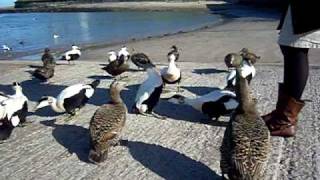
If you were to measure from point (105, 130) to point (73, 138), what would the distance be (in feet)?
2.99

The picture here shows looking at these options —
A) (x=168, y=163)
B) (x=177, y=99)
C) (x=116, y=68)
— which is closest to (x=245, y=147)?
(x=168, y=163)

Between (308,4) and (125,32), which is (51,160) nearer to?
(308,4)

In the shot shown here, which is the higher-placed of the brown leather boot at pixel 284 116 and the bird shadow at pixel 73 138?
the brown leather boot at pixel 284 116

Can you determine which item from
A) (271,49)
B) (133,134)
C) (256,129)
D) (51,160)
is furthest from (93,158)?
(271,49)

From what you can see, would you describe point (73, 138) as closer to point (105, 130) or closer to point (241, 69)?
point (105, 130)

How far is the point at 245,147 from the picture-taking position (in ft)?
12.7

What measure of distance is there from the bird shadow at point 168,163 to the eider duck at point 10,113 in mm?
1471

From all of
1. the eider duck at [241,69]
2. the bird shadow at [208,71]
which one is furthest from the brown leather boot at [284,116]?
the bird shadow at [208,71]

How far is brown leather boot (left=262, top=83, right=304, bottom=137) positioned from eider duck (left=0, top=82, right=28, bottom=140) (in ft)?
9.47

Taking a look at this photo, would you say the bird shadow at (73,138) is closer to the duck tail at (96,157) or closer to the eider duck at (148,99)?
the duck tail at (96,157)

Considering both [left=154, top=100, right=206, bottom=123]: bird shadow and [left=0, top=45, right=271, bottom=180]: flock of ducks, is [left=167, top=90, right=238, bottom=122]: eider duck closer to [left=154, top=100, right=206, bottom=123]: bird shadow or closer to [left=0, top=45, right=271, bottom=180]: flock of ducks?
[left=0, top=45, right=271, bottom=180]: flock of ducks

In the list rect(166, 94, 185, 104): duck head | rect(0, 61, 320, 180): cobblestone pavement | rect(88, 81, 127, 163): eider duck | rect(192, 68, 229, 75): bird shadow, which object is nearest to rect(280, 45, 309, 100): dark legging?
rect(0, 61, 320, 180): cobblestone pavement

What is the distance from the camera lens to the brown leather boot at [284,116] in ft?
16.3

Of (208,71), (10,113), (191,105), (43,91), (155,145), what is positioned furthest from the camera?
(208,71)
